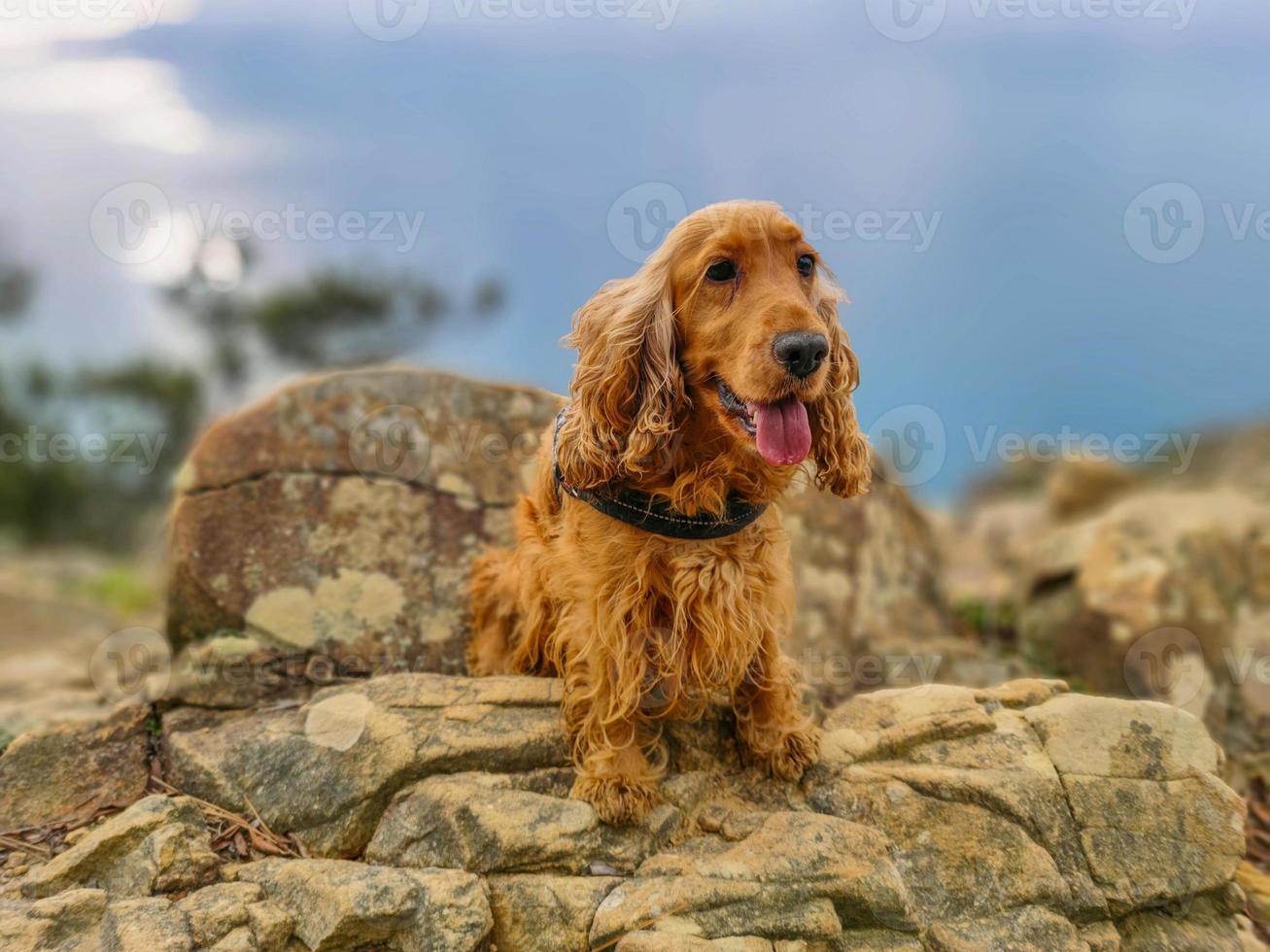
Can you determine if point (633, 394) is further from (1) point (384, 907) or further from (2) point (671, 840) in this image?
(1) point (384, 907)

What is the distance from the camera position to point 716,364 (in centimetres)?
333

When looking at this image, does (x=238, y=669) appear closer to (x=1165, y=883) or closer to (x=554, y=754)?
(x=554, y=754)

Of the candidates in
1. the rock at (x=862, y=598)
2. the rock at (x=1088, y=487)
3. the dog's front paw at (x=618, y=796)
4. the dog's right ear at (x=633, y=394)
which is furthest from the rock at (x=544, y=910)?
the rock at (x=1088, y=487)

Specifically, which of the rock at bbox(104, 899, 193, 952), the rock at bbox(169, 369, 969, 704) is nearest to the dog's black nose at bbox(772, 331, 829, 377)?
the rock at bbox(169, 369, 969, 704)

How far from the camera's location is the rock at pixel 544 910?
3.15m

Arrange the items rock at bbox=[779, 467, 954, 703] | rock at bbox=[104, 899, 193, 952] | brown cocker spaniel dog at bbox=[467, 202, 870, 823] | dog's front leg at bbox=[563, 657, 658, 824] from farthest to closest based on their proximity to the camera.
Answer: rock at bbox=[779, 467, 954, 703]
dog's front leg at bbox=[563, 657, 658, 824]
brown cocker spaniel dog at bbox=[467, 202, 870, 823]
rock at bbox=[104, 899, 193, 952]

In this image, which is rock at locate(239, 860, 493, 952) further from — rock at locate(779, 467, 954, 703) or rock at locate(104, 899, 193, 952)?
rock at locate(779, 467, 954, 703)

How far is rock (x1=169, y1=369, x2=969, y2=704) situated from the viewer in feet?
15.5

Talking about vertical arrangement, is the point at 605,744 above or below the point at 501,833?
above

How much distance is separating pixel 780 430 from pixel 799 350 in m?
0.29

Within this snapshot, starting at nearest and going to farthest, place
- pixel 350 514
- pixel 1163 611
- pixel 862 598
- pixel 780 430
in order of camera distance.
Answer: pixel 780 430
pixel 350 514
pixel 862 598
pixel 1163 611

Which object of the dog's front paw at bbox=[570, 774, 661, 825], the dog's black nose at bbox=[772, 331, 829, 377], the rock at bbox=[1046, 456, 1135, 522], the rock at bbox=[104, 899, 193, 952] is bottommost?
the rock at bbox=[104, 899, 193, 952]

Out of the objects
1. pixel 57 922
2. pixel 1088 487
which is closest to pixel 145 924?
pixel 57 922

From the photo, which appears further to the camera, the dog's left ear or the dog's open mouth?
the dog's left ear
